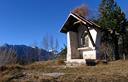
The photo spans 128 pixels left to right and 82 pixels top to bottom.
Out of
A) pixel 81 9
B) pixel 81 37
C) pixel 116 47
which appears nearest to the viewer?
pixel 116 47

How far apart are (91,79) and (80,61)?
7901mm

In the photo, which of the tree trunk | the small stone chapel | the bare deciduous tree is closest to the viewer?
the small stone chapel

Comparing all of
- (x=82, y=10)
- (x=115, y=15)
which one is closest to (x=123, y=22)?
(x=115, y=15)

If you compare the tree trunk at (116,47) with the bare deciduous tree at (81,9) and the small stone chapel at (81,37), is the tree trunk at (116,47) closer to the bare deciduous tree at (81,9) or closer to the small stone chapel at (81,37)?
the small stone chapel at (81,37)

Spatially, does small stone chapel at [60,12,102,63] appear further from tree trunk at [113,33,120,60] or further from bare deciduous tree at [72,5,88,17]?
bare deciduous tree at [72,5,88,17]

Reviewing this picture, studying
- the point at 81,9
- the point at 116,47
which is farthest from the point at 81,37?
the point at 81,9

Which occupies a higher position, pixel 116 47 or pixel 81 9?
pixel 81 9

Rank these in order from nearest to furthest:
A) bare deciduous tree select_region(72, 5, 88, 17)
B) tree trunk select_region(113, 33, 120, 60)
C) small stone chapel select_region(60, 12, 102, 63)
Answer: small stone chapel select_region(60, 12, 102, 63) → tree trunk select_region(113, 33, 120, 60) → bare deciduous tree select_region(72, 5, 88, 17)

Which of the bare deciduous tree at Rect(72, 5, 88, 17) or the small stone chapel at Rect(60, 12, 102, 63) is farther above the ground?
the bare deciduous tree at Rect(72, 5, 88, 17)

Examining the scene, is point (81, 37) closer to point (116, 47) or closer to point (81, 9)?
point (116, 47)

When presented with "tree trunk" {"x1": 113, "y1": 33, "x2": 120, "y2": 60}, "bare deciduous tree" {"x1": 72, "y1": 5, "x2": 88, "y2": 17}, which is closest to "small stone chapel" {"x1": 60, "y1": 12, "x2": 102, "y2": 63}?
"tree trunk" {"x1": 113, "y1": 33, "x2": 120, "y2": 60}

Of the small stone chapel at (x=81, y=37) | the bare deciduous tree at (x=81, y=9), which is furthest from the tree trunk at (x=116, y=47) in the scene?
the bare deciduous tree at (x=81, y=9)

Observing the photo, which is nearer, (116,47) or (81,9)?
(116,47)

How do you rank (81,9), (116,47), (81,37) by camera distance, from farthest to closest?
(81,9), (81,37), (116,47)
